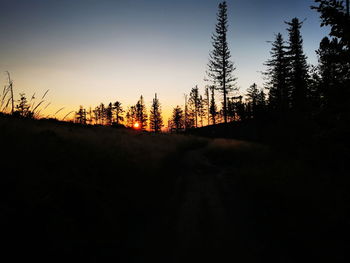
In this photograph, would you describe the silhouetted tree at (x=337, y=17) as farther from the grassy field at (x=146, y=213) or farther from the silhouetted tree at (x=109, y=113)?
the silhouetted tree at (x=109, y=113)

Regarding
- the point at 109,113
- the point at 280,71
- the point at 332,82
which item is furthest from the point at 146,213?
the point at 109,113

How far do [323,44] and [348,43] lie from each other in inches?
35.7

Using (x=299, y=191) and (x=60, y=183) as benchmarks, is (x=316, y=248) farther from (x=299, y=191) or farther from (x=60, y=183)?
(x=60, y=183)

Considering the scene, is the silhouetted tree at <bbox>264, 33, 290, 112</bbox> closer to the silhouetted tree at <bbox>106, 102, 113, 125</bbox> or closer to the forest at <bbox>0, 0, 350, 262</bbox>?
the forest at <bbox>0, 0, 350, 262</bbox>

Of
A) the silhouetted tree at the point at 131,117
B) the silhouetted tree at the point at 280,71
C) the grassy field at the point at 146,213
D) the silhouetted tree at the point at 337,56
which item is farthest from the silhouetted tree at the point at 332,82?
the silhouetted tree at the point at 131,117

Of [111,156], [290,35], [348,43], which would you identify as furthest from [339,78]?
[290,35]

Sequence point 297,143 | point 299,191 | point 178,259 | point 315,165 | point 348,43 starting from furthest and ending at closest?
point 297,143, point 315,165, point 348,43, point 299,191, point 178,259

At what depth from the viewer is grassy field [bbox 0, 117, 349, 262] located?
3312 millimetres

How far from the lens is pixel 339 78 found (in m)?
7.77

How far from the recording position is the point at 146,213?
546cm

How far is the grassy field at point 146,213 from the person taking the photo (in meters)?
3.31

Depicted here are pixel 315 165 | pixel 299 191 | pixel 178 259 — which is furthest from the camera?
pixel 315 165

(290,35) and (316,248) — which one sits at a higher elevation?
(290,35)

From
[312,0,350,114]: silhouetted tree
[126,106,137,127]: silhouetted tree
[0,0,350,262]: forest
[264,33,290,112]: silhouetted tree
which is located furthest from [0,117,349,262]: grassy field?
[126,106,137,127]: silhouetted tree
